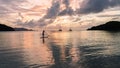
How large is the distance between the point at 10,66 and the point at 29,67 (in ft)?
11.3

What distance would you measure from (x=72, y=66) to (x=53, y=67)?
3.01m

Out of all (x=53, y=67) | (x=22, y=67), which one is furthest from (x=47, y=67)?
(x=22, y=67)

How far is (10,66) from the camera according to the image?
36.5 m

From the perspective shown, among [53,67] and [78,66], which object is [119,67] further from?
[53,67]

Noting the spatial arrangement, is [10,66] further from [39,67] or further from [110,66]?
[110,66]

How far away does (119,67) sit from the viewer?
3553 cm

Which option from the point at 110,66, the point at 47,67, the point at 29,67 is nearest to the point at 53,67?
the point at 47,67

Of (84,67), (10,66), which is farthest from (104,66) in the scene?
(10,66)

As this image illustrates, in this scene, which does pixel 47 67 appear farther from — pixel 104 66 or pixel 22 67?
pixel 104 66

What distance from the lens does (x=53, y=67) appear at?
35469 millimetres

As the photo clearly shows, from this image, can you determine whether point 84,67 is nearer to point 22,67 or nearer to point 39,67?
point 39,67

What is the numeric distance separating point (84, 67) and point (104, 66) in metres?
3.47

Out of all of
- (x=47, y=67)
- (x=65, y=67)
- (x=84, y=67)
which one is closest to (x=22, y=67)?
(x=47, y=67)

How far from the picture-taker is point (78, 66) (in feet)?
119
